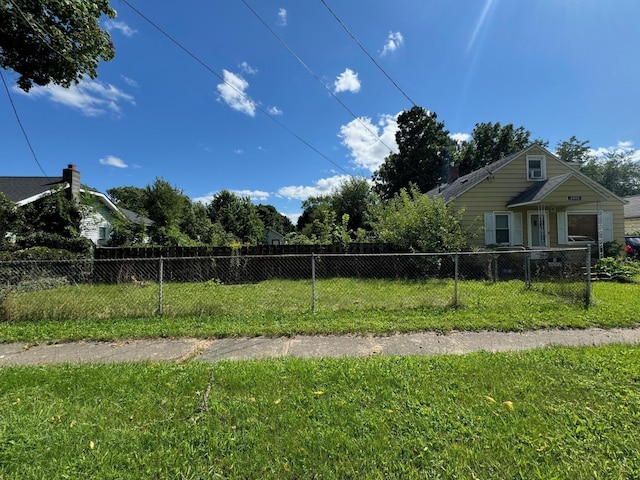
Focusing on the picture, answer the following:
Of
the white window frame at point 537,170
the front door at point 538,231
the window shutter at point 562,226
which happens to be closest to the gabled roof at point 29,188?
the front door at point 538,231

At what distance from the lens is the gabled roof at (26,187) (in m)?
13.7

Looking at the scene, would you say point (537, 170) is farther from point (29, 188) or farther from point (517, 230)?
point (29, 188)

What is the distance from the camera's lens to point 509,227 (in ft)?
48.8

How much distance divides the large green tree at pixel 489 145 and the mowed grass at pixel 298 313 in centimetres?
3087

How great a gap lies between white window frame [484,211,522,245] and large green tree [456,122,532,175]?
21.6m

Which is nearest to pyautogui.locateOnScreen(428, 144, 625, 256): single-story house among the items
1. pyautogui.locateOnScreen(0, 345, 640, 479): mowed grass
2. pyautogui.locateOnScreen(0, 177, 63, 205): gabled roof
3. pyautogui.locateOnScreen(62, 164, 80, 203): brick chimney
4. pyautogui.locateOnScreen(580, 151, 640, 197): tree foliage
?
pyautogui.locateOnScreen(0, 345, 640, 479): mowed grass

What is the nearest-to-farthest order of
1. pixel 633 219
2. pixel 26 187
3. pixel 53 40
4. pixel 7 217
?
pixel 53 40, pixel 7 217, pixel 26 187, pixel 633 219

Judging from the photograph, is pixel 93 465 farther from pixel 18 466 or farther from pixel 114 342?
pixel 114 342

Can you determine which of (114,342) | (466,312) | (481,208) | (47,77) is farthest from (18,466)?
(481,208)

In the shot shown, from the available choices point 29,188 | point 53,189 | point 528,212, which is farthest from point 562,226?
point 29,188

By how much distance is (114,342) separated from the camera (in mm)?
4715

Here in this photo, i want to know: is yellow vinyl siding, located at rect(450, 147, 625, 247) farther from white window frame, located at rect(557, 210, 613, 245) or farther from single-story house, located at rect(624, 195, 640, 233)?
single-story house, located at rect(624, 195, 640, 233)

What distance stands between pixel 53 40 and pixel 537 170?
19.7 m

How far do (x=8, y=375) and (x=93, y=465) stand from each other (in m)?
2.48
